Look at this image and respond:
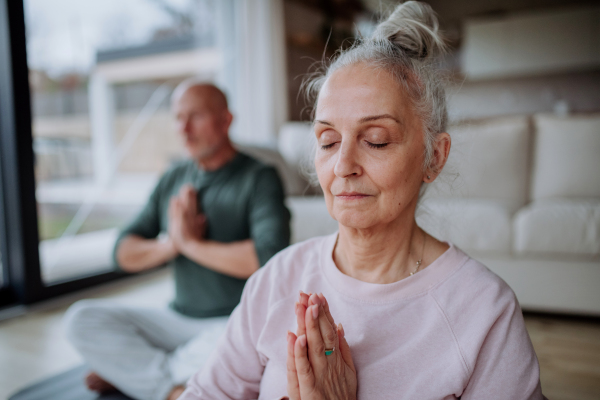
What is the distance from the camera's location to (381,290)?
2.88 ft

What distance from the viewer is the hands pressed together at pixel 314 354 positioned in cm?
75

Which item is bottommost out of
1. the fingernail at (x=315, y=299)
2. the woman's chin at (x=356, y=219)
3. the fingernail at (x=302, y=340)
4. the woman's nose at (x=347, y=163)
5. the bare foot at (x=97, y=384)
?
the bare foot at (x=97, y=384)

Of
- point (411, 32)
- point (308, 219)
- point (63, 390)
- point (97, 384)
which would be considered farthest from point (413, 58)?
point (308, 219)

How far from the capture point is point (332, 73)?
3.01 feet

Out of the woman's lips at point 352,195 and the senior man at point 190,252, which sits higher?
the woman's lips at point 352,195

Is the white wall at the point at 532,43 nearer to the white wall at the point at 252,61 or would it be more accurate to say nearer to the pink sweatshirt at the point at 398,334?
the white wall at the point at 252,61

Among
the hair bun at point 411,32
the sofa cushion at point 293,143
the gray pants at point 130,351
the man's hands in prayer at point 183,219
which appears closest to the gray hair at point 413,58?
the hair bun at point 411,32

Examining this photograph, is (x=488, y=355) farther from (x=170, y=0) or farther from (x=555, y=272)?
(x=170, y=0)

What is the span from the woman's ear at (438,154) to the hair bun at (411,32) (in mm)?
170

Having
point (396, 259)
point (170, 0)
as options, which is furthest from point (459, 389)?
point (170, 0)

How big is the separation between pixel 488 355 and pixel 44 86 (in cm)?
309

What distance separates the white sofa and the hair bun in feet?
3.71

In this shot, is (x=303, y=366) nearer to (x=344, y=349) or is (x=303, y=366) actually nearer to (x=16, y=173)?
(x=344, y=349)

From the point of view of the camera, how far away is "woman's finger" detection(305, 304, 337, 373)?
74 cm
